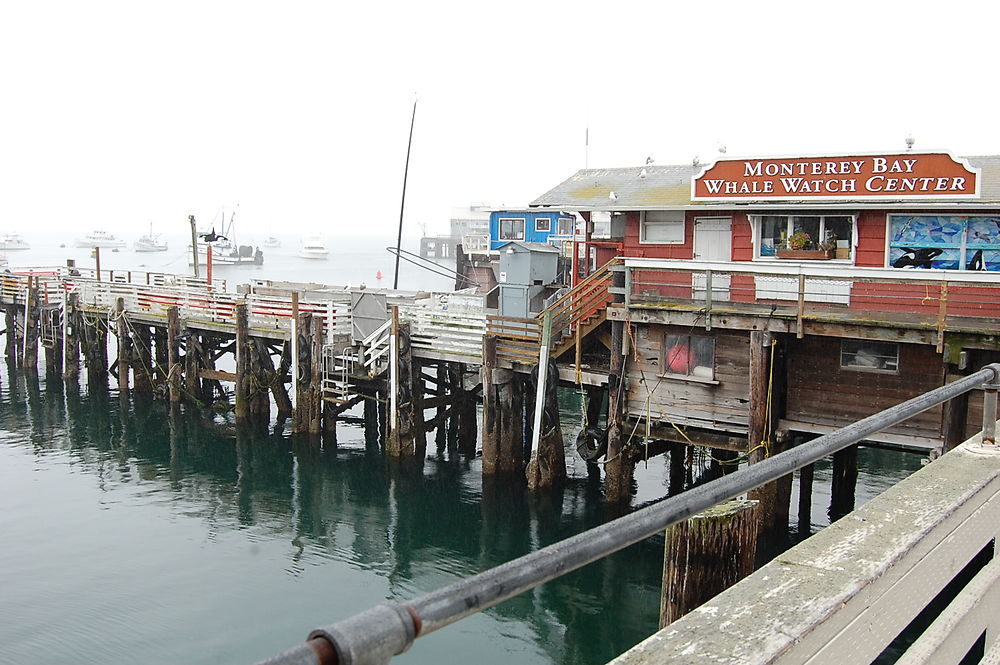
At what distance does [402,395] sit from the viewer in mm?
25156

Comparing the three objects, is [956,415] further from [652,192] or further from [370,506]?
[370,506]

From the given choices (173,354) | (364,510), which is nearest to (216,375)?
(173,354)

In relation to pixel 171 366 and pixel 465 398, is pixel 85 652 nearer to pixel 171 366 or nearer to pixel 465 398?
pixel 465 398

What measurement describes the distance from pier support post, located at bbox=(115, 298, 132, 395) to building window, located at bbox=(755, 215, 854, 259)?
81.7ft

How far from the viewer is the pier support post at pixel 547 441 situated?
22.0 m

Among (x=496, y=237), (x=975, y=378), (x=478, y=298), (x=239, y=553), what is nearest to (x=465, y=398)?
(x=478, y=298)

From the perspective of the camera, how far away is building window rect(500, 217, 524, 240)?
43938 mm

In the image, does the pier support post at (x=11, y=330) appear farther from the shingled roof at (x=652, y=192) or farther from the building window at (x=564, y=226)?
the shingled roof at (x=652, y=192)

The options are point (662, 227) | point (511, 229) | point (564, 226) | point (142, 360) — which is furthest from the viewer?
point (511, 229)

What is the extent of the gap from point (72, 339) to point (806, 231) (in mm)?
30771

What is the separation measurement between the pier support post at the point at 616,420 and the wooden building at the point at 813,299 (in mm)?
154

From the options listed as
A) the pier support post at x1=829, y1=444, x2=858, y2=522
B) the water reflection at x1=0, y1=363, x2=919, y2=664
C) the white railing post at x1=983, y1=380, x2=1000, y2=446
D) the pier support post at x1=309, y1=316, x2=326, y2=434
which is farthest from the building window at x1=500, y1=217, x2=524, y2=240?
the white railing post at x1=983, y1=380, x2=1000, y2=446

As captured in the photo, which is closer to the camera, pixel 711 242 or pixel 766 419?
pixel 766 419

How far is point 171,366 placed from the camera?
106ft
